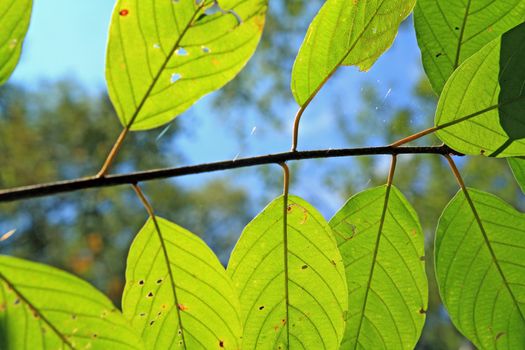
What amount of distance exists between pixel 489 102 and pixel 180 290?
14.6 inches

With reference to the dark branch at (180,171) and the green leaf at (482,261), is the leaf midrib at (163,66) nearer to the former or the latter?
the dark branch at (180,171)

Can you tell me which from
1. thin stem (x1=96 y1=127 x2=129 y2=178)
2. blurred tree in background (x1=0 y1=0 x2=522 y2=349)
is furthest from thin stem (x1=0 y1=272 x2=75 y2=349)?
blurred tree in background (x1=0 y1=0 x2=522 y2=349)

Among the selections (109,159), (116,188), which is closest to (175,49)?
(109,159)

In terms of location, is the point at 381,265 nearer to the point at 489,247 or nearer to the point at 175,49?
the point at 489,247

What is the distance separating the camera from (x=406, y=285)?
683 millimetres

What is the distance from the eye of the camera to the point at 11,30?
54cm

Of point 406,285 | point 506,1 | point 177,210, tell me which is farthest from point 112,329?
point 177,210

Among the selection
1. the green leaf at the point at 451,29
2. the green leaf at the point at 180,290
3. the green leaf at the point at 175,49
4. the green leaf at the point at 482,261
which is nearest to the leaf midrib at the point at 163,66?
the green leaf at the point at 175,49

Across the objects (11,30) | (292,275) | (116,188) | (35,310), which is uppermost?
(116,188)

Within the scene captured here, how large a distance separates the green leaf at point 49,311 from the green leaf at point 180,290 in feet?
0.24

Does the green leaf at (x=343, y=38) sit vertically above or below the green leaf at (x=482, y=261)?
above

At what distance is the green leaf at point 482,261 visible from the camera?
647 mm

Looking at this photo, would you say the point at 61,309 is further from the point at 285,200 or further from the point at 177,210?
the point at 177,210

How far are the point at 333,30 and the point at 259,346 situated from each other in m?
0.36
